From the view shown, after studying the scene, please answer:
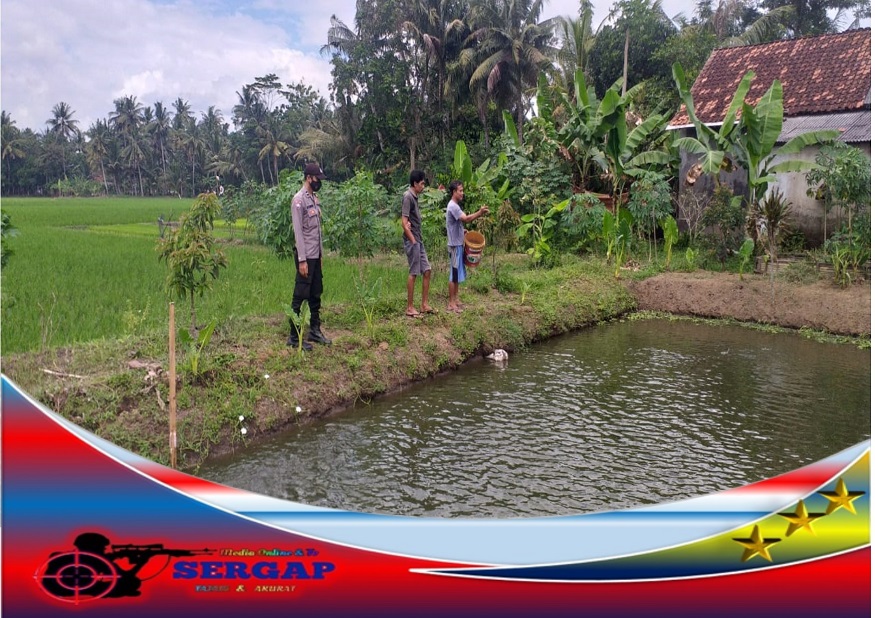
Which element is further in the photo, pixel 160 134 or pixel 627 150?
pixel 160 134

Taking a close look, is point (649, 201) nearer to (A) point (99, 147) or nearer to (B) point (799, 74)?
(B) point (799, 74)

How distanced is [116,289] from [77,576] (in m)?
6.60

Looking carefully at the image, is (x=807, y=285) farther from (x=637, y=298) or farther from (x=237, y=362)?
(x=237, y=362)

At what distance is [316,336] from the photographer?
243 inches

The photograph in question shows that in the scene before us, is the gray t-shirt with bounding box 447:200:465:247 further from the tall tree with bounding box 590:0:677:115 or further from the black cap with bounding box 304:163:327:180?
the tall tree with bounding box 590:0:677:115

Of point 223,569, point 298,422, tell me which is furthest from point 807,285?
point 223,569

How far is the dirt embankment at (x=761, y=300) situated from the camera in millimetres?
8461

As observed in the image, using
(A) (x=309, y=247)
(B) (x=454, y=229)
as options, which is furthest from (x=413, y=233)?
(A) (x=309, y=247)

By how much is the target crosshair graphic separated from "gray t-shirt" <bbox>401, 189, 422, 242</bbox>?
508cm

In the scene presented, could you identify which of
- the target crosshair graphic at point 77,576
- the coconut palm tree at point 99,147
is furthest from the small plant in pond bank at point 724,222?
the coconut palm tree at point 99,147

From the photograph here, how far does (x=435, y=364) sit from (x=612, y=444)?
2.17 meters

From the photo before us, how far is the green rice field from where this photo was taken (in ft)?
19.5

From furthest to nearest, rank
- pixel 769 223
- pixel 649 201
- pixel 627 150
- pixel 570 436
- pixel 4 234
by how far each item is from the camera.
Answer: pixel 627 150
pixel 649 201
pixel 769 223
pixel 570 436
pixel 4 234

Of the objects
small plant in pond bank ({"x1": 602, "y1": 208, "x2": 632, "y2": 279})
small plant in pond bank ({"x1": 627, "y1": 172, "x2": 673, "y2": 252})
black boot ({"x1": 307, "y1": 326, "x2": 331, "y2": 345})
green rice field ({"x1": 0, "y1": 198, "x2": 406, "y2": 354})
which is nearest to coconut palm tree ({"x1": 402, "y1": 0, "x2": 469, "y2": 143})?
green rice field ({"x1": 0, "y1": 198, "x2": 406, "y2": 354})
